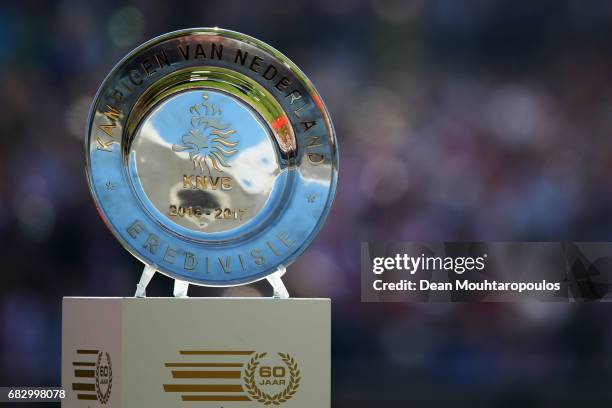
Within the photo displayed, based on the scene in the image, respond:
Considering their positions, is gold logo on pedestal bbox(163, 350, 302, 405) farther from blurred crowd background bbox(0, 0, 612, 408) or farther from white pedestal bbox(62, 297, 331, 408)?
blurred crowd background bbox(0, 0, 612, 408)

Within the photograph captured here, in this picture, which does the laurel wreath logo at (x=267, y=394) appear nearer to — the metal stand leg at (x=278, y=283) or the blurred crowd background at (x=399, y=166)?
the metal stand leg at (x=278, y=283)

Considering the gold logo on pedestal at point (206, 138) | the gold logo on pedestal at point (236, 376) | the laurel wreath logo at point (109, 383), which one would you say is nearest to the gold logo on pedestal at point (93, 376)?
the laurel wreath logo at point (109, 383)

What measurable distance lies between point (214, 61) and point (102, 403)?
2.52ft

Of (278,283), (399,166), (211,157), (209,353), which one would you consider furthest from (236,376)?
(399,166)

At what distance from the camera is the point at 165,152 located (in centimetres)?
190

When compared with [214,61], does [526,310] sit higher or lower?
lower

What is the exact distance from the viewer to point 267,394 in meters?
1.81

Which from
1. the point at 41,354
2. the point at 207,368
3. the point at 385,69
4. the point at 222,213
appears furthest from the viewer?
the point at 385,69

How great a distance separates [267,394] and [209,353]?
0.49 ft

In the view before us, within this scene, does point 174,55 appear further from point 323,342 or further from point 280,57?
point 323,342

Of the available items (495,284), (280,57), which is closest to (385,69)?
(495,284)

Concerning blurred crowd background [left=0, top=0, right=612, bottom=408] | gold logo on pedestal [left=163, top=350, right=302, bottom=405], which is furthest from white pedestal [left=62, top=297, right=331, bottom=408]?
blurred crowd background [left=0, top=0, right=612, bottom=408]

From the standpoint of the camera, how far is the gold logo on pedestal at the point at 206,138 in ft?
6.20

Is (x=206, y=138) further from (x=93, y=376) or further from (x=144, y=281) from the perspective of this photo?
(x=93, y=376)
